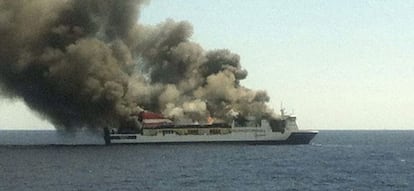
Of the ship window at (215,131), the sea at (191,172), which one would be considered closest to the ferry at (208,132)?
the ship window at (215,131)

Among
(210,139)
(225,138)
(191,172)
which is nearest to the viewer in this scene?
(191,172)

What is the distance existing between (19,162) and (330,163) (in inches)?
2037

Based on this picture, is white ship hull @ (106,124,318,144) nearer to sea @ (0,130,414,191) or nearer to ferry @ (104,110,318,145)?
ferry @ (104,110,318,145)

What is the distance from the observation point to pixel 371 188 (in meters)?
76.9

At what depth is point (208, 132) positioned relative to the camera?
510ft

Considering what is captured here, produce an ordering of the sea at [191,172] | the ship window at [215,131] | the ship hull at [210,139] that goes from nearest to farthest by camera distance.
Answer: the sea at [191,172] → the ship hull at [210,139] → the ship window at [215,131]

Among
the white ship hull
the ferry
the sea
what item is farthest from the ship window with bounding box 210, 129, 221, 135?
the sea

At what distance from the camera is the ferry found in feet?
505

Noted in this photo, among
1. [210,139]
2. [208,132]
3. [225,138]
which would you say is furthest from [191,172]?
[210,139]

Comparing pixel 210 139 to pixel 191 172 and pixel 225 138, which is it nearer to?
pixel 225 138

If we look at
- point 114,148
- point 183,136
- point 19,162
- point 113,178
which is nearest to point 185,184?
point 113,178

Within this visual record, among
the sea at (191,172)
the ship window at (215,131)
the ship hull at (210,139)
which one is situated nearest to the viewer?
the sea at (191,172)

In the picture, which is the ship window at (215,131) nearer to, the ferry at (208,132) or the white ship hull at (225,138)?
the ferry at (208,132)

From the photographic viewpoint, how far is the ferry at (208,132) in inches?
6055
